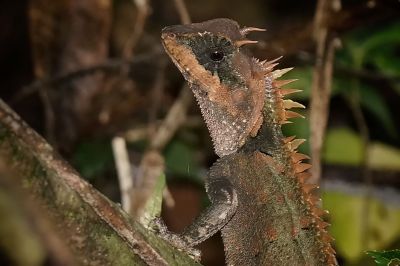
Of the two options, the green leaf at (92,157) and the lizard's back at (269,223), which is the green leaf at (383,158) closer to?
the green leaf at (92,157)

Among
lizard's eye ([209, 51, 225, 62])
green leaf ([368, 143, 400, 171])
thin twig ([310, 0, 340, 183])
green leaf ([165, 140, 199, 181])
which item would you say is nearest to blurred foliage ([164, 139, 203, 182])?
green leaf ([165, 140, 199, 181])

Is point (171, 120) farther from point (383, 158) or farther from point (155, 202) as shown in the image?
point (155, 202)

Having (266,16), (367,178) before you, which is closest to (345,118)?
(367,178)

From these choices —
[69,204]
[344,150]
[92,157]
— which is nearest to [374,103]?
[344,150]

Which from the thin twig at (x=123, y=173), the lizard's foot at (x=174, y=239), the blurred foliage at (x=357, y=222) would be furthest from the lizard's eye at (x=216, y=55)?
the blurred foliage at (x=357, y=222)

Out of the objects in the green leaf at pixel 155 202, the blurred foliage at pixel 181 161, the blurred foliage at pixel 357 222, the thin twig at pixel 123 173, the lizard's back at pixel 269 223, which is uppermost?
the green leaf at pixel 155 202

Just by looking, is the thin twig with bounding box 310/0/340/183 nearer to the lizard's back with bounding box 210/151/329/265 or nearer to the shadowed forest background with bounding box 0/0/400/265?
the shadowed forest background with bounding box 0/0/400/265

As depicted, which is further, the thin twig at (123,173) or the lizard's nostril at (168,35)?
the thin twig at (123,173)
